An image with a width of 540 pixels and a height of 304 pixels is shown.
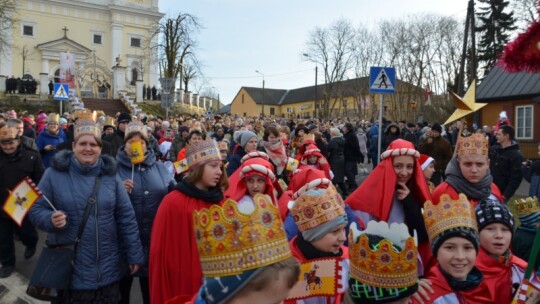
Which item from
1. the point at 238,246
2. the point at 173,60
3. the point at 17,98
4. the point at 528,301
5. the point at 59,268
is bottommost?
the point at 59,268

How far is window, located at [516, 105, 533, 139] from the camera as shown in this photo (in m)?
25.3

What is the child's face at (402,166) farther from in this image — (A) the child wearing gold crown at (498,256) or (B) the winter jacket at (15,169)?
(B) the winter jacket at (15,169)

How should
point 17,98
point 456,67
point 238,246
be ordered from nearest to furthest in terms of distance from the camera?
point 238,246, point 17,98, point 456,67

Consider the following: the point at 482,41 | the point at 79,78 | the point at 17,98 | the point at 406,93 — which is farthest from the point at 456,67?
the point at 17,98

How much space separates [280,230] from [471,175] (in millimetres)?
2620

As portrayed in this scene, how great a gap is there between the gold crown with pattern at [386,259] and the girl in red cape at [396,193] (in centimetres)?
145

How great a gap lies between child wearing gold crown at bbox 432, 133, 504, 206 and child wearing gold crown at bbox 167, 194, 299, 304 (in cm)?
247

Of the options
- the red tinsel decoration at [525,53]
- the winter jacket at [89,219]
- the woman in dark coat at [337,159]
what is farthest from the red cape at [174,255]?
the woman in dark coat at [337,159]

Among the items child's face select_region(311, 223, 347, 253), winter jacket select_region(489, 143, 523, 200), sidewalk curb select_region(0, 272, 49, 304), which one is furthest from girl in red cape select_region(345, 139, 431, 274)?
winter jacket select_region(489, 143, 523, 200)

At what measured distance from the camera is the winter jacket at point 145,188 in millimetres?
4797

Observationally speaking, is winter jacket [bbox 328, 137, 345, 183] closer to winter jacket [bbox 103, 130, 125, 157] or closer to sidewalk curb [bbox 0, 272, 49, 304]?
winter jacket [bbox 103, 130, 125, 157]

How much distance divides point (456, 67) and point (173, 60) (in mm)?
30094

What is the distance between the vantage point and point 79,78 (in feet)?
147

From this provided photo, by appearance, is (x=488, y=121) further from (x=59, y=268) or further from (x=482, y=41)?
(x=59, y=268)
